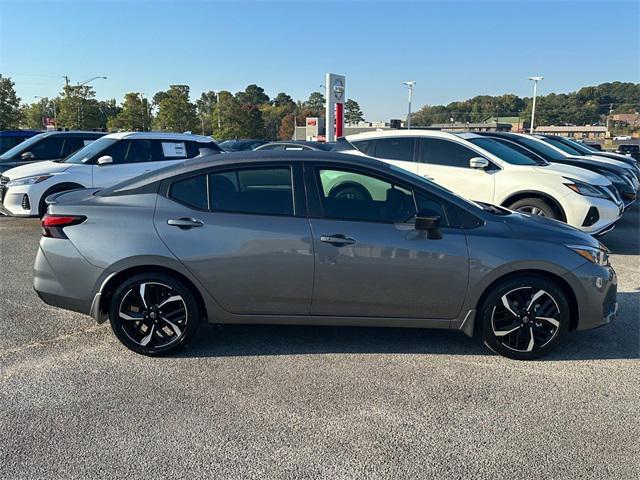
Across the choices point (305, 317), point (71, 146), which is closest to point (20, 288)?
point (305, 317)

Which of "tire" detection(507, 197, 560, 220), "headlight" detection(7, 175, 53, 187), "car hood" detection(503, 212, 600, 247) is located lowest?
"tire" detection(507, 197, 560, 220)

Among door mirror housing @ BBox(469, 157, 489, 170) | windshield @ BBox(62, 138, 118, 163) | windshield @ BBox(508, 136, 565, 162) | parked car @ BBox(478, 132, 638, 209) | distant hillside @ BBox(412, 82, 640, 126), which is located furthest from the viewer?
distant hillside @ BBox(412, 82, 640, 126)

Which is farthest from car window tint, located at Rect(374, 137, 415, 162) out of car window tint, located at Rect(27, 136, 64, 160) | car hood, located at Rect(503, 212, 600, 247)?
car window tint, located at Rect(27, 136, 64, 160)

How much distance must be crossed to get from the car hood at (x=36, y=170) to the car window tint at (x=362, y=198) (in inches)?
264

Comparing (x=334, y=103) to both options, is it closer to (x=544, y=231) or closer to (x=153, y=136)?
(x=153, y=136)

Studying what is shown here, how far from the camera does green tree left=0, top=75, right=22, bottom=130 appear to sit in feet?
153

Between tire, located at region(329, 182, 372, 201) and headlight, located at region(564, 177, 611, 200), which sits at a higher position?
tire, located at region(329, 182, 372, 201)

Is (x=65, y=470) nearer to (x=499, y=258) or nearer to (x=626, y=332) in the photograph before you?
(x=499, y=258)

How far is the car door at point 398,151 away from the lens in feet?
27.1

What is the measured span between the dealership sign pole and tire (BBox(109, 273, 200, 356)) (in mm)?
12216

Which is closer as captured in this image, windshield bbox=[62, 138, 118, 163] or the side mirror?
the side mirror

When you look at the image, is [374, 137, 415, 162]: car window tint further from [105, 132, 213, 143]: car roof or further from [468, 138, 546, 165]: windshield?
[105, 132, 213, 143]: car roof

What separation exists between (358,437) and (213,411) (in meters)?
0.95

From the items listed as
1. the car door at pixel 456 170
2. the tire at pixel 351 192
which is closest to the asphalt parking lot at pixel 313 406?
the tire at pixel 351 192
